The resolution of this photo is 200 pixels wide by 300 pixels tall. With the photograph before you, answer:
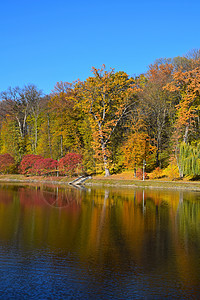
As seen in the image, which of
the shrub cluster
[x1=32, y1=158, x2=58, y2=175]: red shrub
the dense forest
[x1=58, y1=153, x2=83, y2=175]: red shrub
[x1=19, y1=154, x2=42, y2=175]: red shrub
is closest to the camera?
the dense forest

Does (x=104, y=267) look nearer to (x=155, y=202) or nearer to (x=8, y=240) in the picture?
(x=8, y=240)

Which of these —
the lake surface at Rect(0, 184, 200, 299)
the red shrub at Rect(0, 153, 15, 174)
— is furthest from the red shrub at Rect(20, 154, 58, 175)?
the lake surface at Rect(0, 184, 200, 299)

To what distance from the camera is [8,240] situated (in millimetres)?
15883

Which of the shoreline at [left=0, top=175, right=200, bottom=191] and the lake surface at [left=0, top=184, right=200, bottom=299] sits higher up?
the shoreline at [left=0, top=175, right=200, bottom=191]

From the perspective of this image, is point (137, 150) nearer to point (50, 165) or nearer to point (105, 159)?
point (105, 159)

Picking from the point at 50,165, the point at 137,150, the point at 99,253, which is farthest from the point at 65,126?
the point at 99,253

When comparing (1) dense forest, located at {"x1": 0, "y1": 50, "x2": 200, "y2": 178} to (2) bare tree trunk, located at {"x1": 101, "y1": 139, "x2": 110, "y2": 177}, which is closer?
(1) dense forest, located at {"x1": 0, "y1": 50, "x2": 200, "y2": 178}

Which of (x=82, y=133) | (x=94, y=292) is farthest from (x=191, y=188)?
(x=94, y=292)

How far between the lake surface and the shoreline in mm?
16524

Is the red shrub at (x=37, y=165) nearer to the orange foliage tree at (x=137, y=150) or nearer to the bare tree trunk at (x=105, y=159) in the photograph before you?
the bare tree trunk at (x=105, y=159)

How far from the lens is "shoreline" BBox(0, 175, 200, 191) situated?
139ft

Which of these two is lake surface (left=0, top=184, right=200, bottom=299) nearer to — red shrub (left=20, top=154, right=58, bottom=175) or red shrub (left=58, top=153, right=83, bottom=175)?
red shrub (left=58, top=153, right=83, bottom=175)

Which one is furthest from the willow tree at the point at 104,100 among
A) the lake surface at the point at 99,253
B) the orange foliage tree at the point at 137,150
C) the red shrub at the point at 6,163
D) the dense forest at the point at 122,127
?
the lake surface at the point at 99,253

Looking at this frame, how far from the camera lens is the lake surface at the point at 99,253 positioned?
33.8ft
